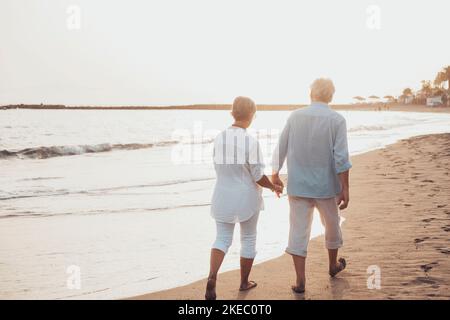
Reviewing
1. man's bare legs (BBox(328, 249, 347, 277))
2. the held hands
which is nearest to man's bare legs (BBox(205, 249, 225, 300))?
the held hands

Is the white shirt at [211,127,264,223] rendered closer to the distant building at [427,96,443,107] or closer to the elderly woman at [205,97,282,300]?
the elderly woman at [205,97,282,300]

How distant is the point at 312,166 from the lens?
4203 millimetres

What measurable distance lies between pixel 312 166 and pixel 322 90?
2.33ft

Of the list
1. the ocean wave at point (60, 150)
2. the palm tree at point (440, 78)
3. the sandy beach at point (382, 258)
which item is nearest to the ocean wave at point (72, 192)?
the sandy beach at point (382, 258)

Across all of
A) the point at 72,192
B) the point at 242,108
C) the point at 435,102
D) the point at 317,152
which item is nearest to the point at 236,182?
the point at 242,108

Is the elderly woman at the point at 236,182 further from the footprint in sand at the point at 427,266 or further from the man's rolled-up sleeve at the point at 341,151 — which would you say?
the footprint in sand at the point at 427,266

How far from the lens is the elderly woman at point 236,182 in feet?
13.4

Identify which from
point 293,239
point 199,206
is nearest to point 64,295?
point 293,239

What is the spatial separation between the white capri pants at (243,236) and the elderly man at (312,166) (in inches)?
13.7

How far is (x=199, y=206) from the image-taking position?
28.6 feet

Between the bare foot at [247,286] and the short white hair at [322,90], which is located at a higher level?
the short white hair at [322,90]

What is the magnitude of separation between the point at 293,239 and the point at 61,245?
3261 mm

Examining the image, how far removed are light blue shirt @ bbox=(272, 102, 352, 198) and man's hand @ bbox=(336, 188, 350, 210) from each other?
5 cm
